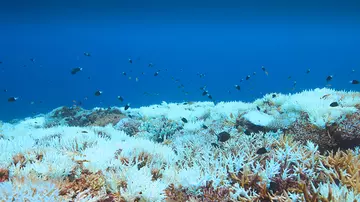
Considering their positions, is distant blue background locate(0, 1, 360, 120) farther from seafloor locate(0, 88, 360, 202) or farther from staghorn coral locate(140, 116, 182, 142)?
seafloor locate(0, 88, 360, 202)

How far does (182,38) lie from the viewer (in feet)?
476

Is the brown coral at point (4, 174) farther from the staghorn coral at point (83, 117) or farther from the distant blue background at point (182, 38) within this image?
the distant blue background at point (182, 38)

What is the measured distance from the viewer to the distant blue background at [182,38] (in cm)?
4697

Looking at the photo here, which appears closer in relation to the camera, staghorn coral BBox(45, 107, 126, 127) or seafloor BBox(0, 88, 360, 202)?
seafloor BBox(0, 88, 360, 202)

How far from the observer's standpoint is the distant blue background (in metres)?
47.0

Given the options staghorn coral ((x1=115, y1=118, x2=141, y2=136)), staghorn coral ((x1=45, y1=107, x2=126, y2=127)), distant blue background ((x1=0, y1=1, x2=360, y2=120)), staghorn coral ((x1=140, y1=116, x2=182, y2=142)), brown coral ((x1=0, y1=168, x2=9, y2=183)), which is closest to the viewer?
brown coral ((x1=0, y1=168, x2=9, y2=183))

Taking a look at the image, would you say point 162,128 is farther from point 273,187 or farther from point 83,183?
point 273,187

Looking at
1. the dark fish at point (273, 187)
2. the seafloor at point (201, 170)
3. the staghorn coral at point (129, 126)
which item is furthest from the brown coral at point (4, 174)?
the staghorn coral at point (129, 126)

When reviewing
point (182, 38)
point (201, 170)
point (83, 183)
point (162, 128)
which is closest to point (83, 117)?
point (162, 128)

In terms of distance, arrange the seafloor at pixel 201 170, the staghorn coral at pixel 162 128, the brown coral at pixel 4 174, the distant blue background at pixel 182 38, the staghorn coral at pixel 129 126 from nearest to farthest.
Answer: the seafloor at pixel 201 170, the brown coral at pixel 4 174, the staghorn coral at pixel 162 128, the staghorn coral at pixel 129 126, the distant blue background at pixel 182 38

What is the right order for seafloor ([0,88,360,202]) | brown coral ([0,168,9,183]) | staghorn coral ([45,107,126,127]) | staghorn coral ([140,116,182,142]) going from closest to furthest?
seafloor ([0,88,360,202]) → brown coral ([0,168,9,183]) → staghorn coral ([140,116,182,142]) → staghorn coral ([45,107,126,127])

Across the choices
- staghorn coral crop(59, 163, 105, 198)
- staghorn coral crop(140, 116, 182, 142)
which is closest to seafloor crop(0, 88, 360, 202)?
staghorn coral crop(59, 163, 105, 198)

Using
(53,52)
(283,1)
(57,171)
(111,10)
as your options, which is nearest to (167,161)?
(57,171)

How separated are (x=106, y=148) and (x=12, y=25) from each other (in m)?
60.4
